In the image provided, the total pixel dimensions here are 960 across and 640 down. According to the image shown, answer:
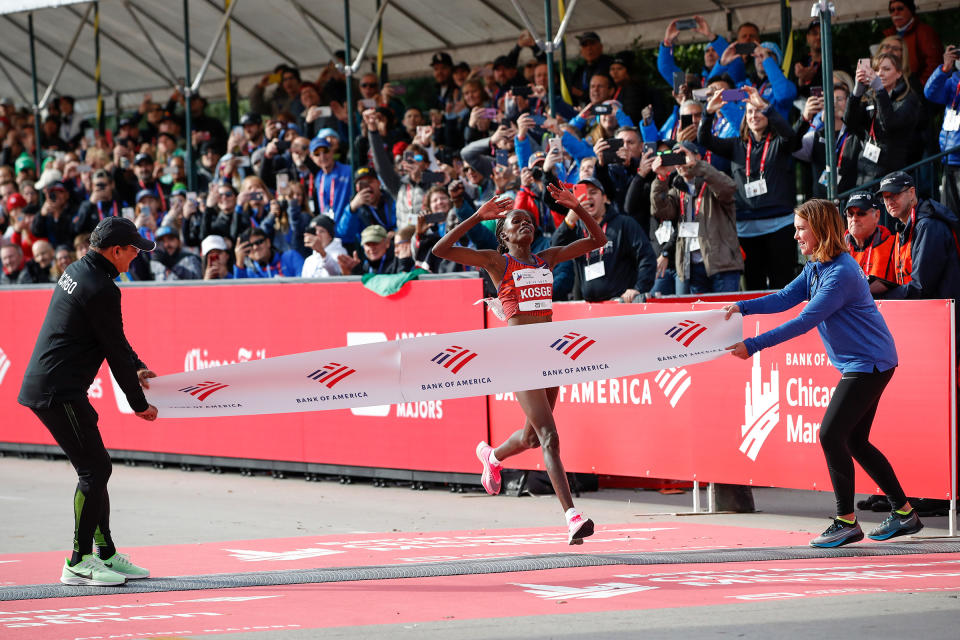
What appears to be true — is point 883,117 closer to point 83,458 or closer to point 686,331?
point 686,331

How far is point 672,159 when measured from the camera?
11.8m

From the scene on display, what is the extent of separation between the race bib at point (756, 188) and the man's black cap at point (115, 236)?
607 centimetres

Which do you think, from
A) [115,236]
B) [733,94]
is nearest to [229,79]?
[733,94]

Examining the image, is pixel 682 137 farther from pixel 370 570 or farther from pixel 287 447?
pixel 370 570

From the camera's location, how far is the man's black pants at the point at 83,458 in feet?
25.9

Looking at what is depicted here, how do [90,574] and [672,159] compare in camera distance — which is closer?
[90,574]

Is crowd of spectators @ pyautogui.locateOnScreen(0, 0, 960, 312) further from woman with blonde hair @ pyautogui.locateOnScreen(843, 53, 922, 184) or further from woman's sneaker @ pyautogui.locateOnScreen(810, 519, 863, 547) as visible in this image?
woman's sneaker @ pyautogui.locateOnScreen(810, 519, 863, 547)

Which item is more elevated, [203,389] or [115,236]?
[115,236]

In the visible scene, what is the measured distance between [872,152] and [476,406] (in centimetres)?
408

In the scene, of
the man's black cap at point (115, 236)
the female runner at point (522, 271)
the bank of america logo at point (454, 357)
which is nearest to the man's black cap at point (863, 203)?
the female runner at point (522, 271)

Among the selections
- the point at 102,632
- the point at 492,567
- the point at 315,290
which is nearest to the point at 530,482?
the point at 315,290

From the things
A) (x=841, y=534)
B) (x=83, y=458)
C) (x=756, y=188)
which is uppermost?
(x=756, y=188)

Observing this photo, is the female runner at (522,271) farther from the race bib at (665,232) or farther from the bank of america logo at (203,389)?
the race bib at (665,232)

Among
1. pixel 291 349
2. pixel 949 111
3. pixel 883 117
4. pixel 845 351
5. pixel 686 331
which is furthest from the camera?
pixel 291 349
